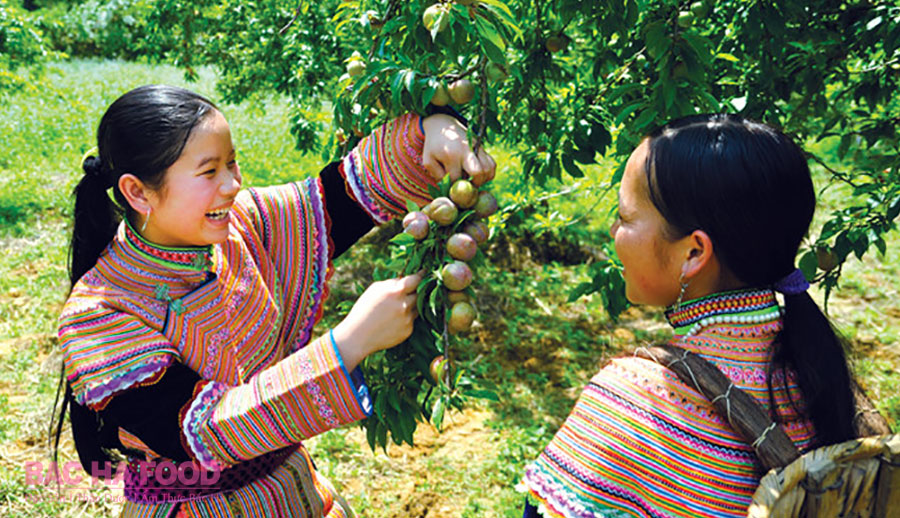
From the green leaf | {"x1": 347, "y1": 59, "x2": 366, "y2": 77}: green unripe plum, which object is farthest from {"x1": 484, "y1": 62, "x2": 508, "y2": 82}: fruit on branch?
the green leaf

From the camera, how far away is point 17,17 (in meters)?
6.36

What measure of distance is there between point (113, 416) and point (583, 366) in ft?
10.0

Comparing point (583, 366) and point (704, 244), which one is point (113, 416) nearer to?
point (704, 244)

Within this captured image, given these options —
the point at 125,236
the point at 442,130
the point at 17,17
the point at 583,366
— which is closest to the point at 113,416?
the point at 125,236

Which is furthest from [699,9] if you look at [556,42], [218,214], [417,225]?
[218,214]

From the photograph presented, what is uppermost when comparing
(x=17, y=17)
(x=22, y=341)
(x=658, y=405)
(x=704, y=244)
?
(x=704, y=244)

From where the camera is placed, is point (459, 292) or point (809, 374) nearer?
point (809, 374)

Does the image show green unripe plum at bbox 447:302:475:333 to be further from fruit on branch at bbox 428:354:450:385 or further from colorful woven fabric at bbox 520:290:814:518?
colorful woven fabric at bbox 520:290:814:518

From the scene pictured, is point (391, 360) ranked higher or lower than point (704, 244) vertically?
lower

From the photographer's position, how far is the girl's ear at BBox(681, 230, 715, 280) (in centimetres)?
117

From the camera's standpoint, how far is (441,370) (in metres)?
1.37

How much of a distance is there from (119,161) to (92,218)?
0.50 feet

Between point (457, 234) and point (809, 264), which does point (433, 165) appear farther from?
point (809, 264)

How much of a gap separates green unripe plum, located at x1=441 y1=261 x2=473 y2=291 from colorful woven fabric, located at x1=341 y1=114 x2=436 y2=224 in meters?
0.30
